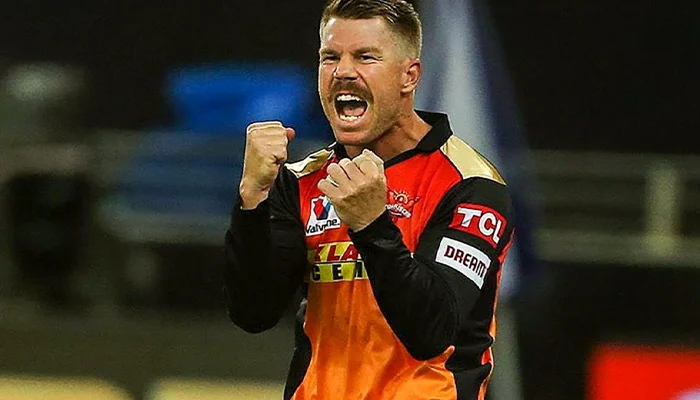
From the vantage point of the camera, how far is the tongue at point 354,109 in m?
1.56

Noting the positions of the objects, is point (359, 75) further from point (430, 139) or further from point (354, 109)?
point (430, 139)

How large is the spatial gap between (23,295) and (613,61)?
1.58m

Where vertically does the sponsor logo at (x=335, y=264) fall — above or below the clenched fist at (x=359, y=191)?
below

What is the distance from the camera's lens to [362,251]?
57.1 inches

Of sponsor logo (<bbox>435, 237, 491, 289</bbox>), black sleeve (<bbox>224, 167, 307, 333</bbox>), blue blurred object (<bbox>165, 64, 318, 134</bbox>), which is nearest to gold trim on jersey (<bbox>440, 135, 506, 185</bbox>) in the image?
sponsor logo (<bbox>435, 237, 491, 289</bbox>)

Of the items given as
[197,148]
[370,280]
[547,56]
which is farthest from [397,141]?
[197,148]

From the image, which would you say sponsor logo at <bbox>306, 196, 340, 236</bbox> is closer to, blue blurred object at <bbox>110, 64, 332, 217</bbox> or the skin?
the skin

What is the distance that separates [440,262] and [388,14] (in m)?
0.31

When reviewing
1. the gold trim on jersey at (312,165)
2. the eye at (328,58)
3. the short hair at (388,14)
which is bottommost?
the gold trim on jersey at (312,165)

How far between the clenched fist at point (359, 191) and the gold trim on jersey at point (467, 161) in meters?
0.19

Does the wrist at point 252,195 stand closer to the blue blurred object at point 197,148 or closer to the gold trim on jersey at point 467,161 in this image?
the gold trim on jersey at point 467,161

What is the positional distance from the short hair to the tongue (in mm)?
94

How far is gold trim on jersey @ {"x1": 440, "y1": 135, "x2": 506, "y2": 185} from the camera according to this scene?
161cm

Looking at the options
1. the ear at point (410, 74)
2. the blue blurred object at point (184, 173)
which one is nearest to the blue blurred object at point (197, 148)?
the blue blurred object at point (184, 173)
